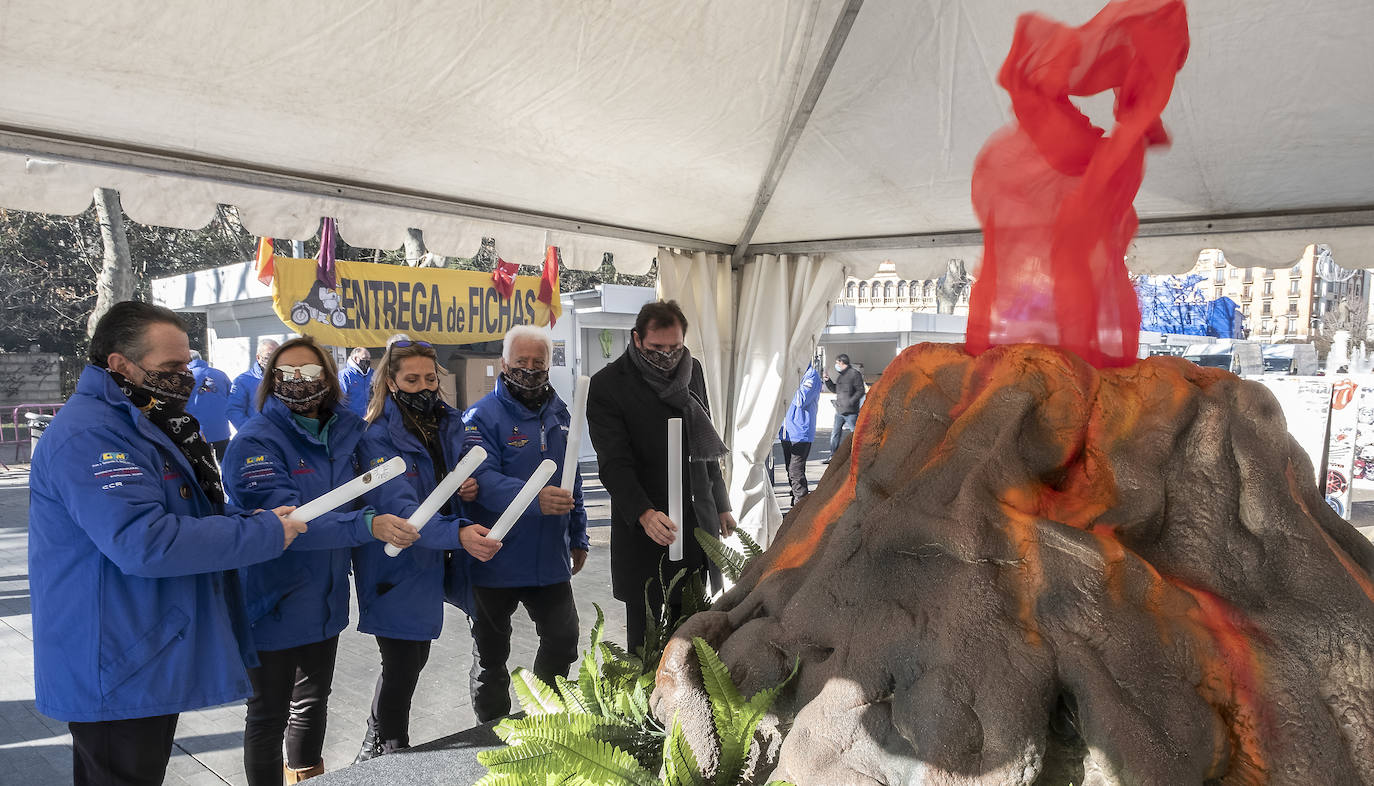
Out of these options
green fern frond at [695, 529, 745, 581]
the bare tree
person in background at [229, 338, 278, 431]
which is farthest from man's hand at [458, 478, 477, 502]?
the bare tree

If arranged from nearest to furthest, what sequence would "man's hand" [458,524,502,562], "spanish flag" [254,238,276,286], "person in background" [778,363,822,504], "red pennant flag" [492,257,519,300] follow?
1. "man's hand" [458,524,502,562]
2. "spanish flag" [254,238,276,286]
3. "person in background" [778,363,822,504]
4. "red pennant flag" [492,257,519,300]

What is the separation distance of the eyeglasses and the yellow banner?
8438 millimetres

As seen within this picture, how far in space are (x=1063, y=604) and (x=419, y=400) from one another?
2.85m

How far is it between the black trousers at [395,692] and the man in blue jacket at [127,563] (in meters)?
0.79

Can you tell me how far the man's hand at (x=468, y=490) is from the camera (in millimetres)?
3709

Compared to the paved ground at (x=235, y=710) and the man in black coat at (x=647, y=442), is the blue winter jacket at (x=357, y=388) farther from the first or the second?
the man in black coat at (x=647, y=442)

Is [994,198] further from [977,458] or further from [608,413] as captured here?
[608,413]

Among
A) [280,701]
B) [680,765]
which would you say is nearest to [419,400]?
[280,701]

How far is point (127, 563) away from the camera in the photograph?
2387mm

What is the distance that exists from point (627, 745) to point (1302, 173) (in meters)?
4.02

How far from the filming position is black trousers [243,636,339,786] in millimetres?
3002

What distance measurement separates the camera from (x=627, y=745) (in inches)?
89.7

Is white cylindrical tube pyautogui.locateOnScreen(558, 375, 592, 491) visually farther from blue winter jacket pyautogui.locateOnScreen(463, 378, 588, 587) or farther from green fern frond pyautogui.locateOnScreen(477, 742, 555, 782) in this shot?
green fern frond pyautogui.locateOnScreen(477, 742, 555, 782)

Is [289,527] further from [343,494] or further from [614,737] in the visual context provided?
[614,737]
